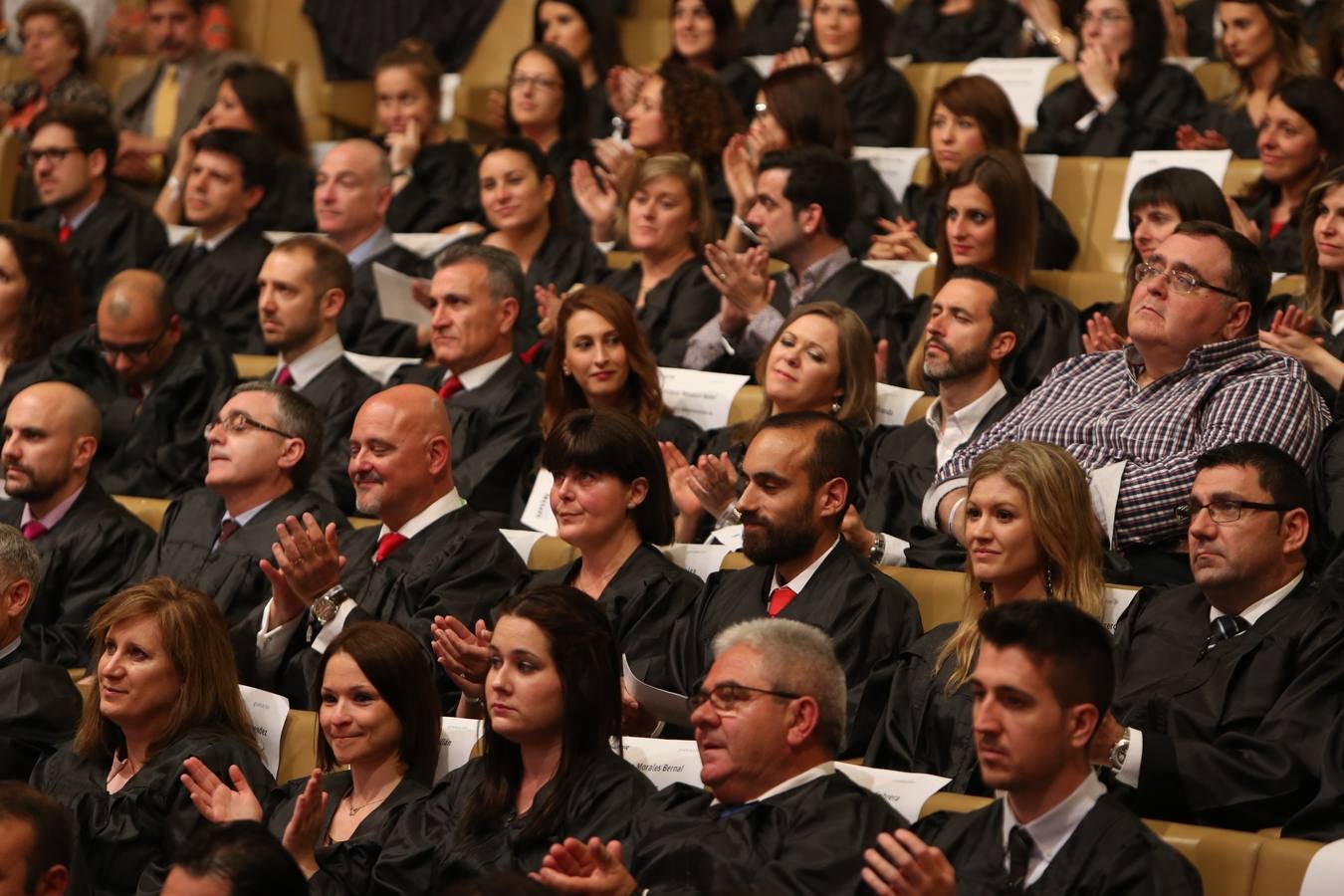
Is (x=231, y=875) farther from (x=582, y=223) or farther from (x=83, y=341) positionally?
(x=582, y=223)

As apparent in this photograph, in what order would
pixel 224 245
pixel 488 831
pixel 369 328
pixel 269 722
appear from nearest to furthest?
1. pixel 488 831
2. pixel 269 722
3. pixel 369 328
4. pixel 224 245

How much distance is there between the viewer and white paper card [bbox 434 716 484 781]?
13.2 ft

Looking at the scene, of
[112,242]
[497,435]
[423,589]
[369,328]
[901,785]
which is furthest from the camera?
[112,242]

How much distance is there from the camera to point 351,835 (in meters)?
3.86

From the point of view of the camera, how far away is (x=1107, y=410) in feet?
14.7

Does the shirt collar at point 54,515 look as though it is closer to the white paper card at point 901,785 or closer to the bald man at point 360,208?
the bald man at point 360,208

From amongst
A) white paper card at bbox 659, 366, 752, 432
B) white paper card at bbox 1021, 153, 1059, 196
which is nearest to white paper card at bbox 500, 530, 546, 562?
white paper card at bbox 659, 366, 752, 432

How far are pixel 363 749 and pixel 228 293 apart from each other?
131 inches

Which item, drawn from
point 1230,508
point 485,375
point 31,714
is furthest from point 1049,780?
point 485,375

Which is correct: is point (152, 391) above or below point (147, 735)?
above

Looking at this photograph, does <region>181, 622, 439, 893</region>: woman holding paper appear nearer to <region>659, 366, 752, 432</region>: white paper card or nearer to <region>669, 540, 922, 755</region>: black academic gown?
<region>669, 540, 922, 755</region>: black academic gown

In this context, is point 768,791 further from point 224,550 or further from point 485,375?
point 485,375

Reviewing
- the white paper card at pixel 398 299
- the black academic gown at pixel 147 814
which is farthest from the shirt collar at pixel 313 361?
the black academic gown at pixel 147 814

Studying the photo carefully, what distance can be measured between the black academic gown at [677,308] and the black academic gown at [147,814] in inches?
80.4
